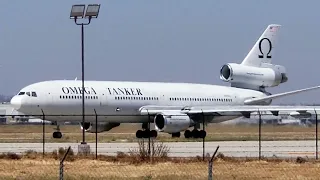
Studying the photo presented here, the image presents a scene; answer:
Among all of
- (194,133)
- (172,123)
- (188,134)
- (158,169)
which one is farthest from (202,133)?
(158,169)

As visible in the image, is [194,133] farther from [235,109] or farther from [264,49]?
[264,49]

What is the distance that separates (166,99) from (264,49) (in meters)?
11.4

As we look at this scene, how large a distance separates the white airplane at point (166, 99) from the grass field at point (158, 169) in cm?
1853

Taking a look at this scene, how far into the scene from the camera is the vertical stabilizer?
2554 inches

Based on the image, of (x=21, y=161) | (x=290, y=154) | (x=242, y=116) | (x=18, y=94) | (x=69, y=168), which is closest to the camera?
(x=69, y=168)

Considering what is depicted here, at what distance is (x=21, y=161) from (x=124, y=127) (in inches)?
1291

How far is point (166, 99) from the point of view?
57.6 m

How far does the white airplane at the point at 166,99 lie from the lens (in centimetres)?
5128

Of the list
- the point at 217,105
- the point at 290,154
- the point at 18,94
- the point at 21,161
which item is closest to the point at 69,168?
the point at 21,161

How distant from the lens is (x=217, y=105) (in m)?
60.2

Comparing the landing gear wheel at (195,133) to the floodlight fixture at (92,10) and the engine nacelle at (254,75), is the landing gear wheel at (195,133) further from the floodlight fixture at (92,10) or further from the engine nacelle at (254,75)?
the floodlight fixture at (92,10)

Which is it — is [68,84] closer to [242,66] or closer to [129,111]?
[129,111]

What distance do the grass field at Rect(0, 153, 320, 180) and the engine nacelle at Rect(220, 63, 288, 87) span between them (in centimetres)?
3181

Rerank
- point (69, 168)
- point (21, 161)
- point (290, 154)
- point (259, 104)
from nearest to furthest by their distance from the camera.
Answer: point (69, 168) < point (21, 161) < point (290, 154) < point (259, 104)
